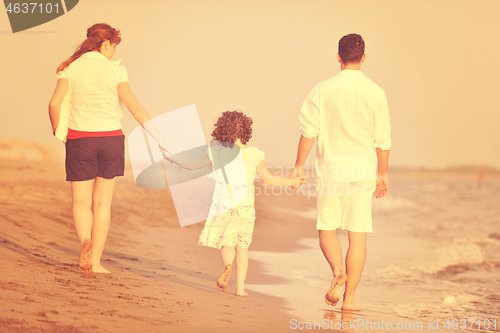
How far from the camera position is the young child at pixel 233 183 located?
14.6 ft

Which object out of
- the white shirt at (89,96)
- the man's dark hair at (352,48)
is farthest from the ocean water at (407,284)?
the white shirt at (89,96)

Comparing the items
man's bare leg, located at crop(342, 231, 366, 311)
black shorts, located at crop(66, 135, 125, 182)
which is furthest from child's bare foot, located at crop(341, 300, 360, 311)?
black shorts, located at crop(66, 135, 125, 182)

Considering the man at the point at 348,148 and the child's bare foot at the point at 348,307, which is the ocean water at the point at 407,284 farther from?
the man at the point at 348,148

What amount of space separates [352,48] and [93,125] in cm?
213

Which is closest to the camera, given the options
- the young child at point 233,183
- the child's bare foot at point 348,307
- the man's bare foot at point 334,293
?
the man's bare foot at point 334,293

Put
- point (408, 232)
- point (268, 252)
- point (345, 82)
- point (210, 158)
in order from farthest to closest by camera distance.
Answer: point (408, 232), point (268, 252), point (210, 158), point (345, 82)

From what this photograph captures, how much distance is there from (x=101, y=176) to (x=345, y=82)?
6.91 feet

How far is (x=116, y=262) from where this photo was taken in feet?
17.6

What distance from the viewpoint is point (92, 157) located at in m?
4.21

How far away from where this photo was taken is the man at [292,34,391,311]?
4062 millimetres

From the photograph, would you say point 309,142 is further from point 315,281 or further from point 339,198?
point 315,281

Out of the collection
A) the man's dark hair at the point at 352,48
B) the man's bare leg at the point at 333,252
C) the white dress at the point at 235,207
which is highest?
the man's dark hair at the point at 352,48

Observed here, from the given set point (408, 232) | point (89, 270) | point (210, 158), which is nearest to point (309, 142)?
point (210, 158)

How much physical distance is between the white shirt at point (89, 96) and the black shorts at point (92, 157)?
10 centimetres
